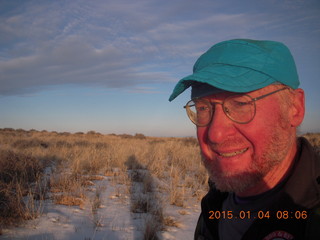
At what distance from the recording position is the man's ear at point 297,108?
1424 millimetres

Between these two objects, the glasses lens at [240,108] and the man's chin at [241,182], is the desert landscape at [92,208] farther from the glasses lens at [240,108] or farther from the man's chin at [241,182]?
the glasses lens at [240,108]

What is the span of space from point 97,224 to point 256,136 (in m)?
2.96

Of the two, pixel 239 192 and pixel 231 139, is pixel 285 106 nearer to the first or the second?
pixel 231 139

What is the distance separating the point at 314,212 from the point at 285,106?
62 centimetres

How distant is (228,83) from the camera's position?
1285mm

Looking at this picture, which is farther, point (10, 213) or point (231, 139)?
point (10, 213)

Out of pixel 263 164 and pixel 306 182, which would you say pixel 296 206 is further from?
pixel 263 164

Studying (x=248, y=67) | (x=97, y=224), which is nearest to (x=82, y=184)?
(x=97, y=224)

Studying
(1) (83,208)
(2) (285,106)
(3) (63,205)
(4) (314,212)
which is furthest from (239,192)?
(3) (63,205)

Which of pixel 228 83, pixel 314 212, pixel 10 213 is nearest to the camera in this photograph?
pixel 314 212

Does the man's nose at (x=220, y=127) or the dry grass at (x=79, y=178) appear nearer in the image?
the man's nose at (x=220, y=127)

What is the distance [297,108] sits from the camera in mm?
1443
